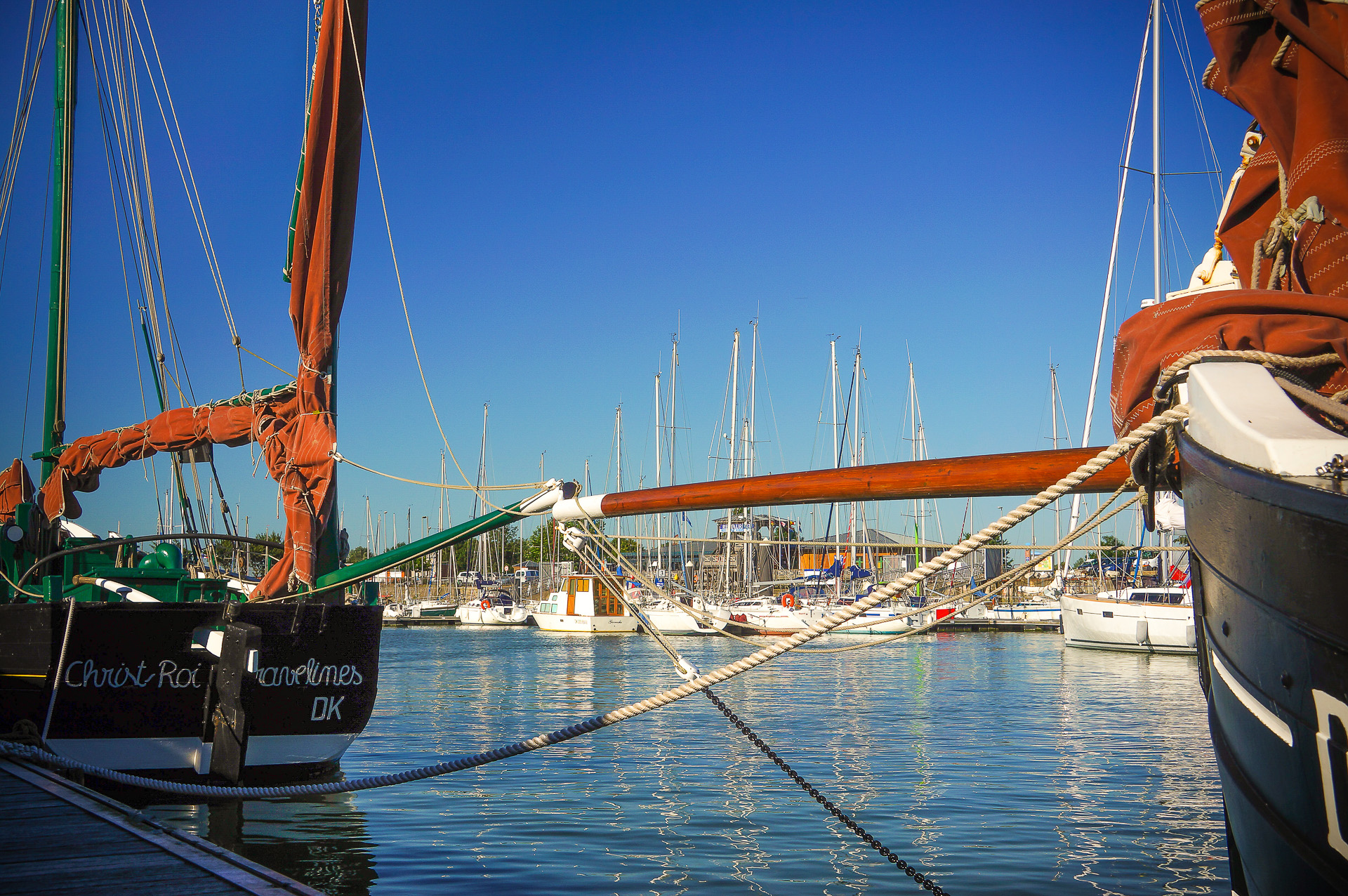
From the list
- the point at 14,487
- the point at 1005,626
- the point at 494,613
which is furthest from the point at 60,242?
the point at 494,613

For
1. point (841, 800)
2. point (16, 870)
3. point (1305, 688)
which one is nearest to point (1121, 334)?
point (1305, 688)

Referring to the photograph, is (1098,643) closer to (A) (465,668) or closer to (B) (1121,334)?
(A) (465,668)

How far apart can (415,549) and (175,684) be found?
2670mm

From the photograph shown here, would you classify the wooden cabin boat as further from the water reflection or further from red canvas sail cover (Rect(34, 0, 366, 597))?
red canvas sail cover (Rect(34, 0, 366, 597))

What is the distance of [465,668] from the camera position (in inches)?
1313

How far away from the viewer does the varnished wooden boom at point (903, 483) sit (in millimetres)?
4129

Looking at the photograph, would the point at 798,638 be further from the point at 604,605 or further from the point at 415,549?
the point at 604,605

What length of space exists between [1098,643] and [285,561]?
35209 mm

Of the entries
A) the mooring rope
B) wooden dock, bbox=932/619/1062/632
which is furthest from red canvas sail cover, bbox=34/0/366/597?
wooden dock, bbox=932/619/1062/632

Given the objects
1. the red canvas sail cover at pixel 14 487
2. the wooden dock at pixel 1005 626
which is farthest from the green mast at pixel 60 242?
the wooden dock at pixel 1005 626

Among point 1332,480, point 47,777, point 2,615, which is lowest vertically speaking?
point 47,777

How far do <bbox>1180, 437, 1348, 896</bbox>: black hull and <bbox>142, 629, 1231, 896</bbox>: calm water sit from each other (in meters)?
5.48

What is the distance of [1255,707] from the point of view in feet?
8.48

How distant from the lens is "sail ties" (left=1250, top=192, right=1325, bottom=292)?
3.08m
